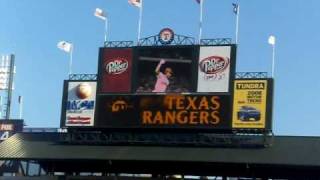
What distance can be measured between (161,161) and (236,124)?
4983mm

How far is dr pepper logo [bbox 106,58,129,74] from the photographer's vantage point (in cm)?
4412

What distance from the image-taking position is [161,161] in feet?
137

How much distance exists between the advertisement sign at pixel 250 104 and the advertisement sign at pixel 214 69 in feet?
2.78

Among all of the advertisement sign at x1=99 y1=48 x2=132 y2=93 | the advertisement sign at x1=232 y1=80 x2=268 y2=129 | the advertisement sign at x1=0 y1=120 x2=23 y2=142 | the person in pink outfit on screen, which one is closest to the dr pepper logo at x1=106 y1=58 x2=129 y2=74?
the advertisement sign at x1=99 y1=48 x2=132 y2=93

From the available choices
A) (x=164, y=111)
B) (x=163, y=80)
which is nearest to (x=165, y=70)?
(x=163, y=80)

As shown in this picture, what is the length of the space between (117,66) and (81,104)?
10.9ft

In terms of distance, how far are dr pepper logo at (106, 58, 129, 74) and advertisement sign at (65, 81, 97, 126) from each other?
4.43 ft

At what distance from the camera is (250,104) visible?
40688mm

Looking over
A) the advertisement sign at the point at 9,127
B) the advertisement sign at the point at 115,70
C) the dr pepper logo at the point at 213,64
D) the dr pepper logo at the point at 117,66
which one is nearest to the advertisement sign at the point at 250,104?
the dr pepper logo at the point at 213,64

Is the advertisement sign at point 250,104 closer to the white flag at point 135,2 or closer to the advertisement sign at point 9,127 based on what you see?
the white flag at point 135,2

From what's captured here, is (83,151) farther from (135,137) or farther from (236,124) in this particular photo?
(236,124)

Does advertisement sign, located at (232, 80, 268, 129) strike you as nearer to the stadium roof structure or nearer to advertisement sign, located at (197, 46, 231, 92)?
advertisement sign, located at (197, 46, 231, 92)

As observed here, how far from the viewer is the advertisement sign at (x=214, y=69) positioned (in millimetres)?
41562

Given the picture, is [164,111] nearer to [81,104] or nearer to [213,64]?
[213,64]
